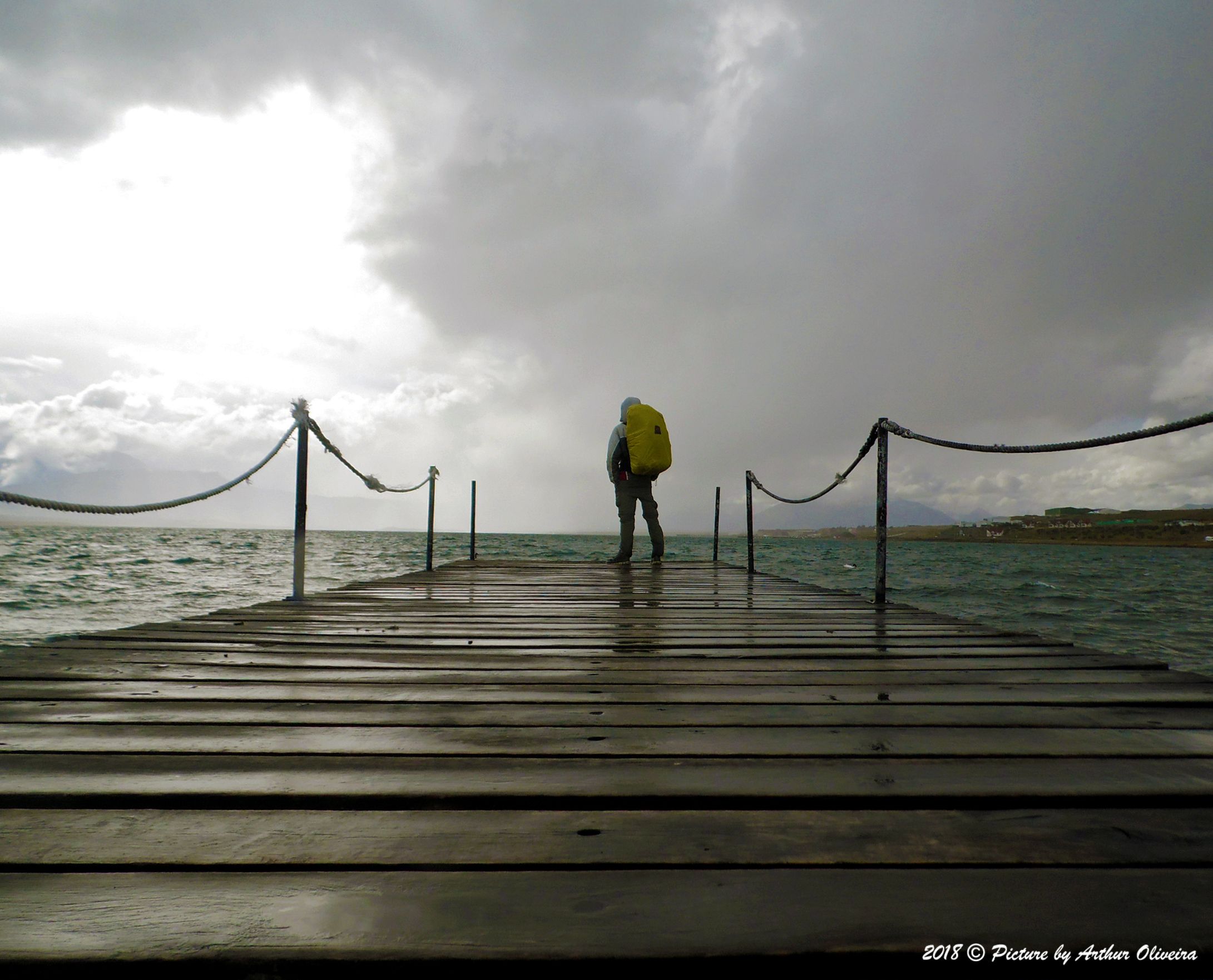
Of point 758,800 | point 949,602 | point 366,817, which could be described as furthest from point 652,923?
point 949,602

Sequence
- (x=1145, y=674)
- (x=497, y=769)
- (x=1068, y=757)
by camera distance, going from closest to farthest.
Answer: (x=497, y=769) < (x=1068, y=757) < (x=1145, y=674)

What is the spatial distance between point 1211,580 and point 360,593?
137ft

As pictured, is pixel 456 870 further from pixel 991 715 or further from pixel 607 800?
pixel 991 715

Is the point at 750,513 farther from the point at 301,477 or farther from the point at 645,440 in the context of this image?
the point at 301,477

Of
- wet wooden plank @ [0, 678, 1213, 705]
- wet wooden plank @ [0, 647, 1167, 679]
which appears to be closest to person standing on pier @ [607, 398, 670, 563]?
wet wooden plank @ [0, 647, 1167, 679]

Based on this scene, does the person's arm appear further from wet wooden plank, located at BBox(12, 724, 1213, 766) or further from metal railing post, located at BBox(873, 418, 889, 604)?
wet wooden plank, located at BBox(12, 724, 1213, 766)

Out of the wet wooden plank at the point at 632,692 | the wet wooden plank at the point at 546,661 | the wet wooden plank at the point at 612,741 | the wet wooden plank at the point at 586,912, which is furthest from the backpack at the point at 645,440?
the wet wooden plank at the point at 586,912

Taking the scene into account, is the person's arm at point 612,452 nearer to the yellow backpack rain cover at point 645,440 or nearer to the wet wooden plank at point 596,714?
the yellow backpack rain cover at point 645,440

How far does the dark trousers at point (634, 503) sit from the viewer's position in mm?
7883

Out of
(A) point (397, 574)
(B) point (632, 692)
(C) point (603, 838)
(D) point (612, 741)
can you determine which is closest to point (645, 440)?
(B) point (632, 692)

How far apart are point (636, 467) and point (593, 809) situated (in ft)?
20.9

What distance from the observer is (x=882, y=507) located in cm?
479

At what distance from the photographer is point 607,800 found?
4.50 feet

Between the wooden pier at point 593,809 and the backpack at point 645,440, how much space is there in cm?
495
